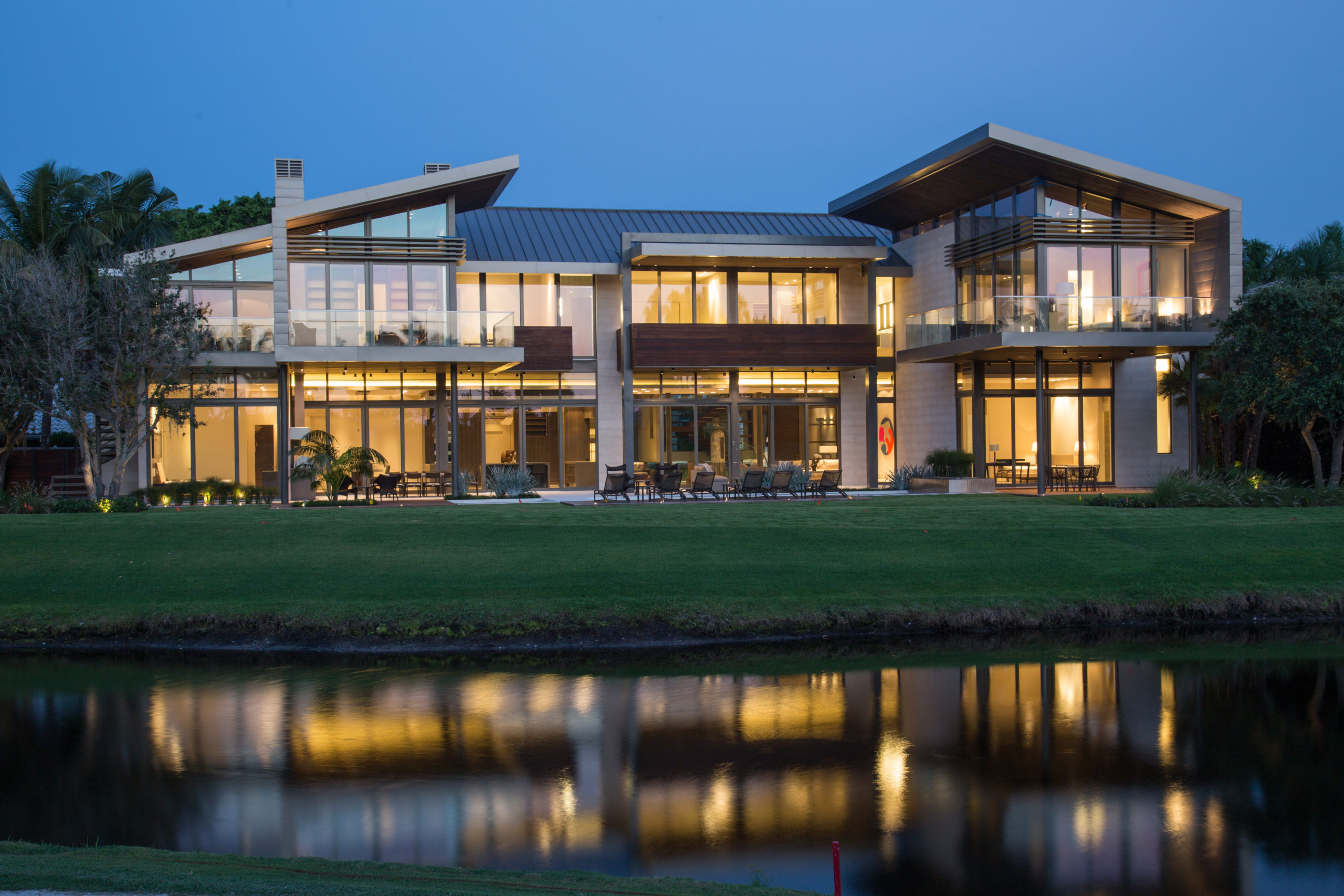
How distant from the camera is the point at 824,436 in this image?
2844 centimetres

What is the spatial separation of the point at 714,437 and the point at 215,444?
12215 millimetres

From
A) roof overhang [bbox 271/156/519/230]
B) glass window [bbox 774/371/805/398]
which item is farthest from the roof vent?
glass window [bbox 774/371/805/398]

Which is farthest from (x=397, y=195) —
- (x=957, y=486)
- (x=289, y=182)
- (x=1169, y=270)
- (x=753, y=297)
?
(x=1169, y=270)

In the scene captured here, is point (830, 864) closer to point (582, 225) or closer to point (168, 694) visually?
point (168, 694)

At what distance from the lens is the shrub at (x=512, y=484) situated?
934 inches

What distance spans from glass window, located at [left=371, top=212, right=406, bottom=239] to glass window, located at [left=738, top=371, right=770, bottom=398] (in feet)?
30.1

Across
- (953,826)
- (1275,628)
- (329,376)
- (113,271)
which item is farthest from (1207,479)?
(113,271)

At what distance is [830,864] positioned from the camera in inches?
254

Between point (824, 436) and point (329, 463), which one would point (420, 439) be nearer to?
point (329, 463)

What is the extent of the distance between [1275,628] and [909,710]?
21.6 feet

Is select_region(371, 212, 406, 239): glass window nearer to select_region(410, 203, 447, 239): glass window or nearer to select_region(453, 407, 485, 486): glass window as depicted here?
select_region(410, 203, 447, 239): glass window

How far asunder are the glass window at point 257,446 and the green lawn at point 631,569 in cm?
726

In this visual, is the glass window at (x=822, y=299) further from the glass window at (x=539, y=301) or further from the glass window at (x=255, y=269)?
the glass window at (x=255, y=269)

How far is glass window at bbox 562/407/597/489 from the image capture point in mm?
27547
